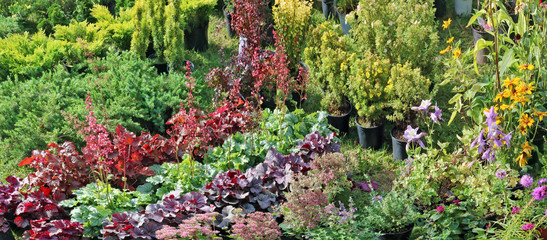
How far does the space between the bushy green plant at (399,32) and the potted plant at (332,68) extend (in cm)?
24

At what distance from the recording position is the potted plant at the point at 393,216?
3.83 metres

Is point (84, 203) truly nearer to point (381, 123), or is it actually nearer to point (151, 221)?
point (151, 221)

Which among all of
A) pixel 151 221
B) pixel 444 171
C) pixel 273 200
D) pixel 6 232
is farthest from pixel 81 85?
pixel 444 171

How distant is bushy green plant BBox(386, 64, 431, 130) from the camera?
4.91 meters

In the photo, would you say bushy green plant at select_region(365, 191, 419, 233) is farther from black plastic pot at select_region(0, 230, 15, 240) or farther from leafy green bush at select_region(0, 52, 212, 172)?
black plastic pot at select_region(0, 230, 15, 240)

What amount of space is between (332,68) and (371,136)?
0.76 m

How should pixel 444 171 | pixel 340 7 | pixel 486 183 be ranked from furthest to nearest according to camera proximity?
pixel 340 7
pixel 444 171
pixel 486 183

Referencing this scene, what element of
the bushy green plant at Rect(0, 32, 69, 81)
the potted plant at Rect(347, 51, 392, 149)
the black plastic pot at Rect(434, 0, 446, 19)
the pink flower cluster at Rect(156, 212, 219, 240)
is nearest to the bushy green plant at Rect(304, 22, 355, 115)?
the potted plant at Rect(347, 51, 392, 149)

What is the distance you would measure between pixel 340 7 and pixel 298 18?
1.30m

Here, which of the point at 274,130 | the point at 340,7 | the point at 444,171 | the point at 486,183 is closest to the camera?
the point at 486,183

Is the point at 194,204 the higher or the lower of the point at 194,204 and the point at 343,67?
the lower

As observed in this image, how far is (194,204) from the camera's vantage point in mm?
4070

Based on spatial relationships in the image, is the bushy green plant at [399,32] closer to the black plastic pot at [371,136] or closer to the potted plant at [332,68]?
the potted plant at [332,68]

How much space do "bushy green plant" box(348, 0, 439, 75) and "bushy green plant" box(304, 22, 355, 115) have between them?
0.81 feet
